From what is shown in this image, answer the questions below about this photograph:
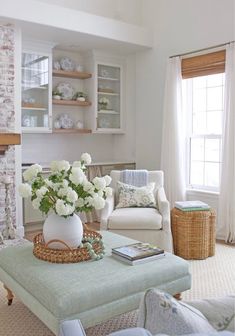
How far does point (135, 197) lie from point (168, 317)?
111 inches

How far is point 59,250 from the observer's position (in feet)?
7.18

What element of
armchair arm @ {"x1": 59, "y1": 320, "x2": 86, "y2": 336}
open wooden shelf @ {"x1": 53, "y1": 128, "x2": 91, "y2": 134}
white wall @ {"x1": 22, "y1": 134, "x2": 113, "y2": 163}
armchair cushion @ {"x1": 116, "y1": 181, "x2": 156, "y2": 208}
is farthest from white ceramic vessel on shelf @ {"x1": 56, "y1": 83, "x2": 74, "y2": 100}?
armchair arm @ {"x1": 59, "y1": 320, "x2": 86, "y2": 336}

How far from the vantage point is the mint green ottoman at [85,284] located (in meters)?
1.79

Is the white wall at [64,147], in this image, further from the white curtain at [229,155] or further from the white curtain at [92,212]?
the white curtain at [229,155]

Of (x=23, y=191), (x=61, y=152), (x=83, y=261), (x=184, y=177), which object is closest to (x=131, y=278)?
(x=83, y=261)

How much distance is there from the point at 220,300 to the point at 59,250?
1268mm

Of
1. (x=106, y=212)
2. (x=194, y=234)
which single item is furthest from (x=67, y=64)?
(x=194, y=234)

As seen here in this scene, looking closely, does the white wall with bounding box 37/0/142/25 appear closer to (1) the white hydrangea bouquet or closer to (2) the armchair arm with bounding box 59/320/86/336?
(1) the white hydrangea bouquet

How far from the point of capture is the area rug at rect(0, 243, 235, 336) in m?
2.19

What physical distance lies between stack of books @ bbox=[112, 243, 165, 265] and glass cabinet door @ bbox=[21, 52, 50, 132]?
8.67 ft

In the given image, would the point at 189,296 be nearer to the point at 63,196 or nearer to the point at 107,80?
the point at 63,196

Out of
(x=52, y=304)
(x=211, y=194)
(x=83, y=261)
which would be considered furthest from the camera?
(x=211, y=194)

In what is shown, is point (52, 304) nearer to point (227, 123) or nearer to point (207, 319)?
point (207, 319)

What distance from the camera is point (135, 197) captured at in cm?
374
